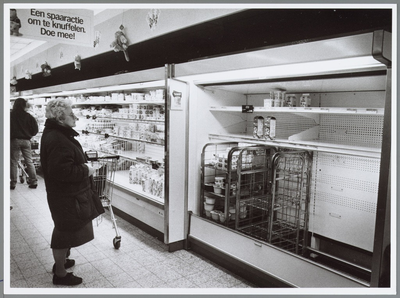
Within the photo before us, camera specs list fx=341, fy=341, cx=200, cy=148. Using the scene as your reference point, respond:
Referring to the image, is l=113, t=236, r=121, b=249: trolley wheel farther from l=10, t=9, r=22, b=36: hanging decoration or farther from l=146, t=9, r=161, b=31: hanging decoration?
l=146, t=9, r=161, b=31: hanging decoration

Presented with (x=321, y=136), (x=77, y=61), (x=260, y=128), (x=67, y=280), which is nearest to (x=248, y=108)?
(x=260, y=128)

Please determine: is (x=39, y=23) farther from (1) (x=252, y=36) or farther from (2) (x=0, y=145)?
(1) (x=252, y=36)

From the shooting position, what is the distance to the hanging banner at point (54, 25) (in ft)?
12.0

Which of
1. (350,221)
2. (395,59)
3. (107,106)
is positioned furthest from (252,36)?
(107,106)

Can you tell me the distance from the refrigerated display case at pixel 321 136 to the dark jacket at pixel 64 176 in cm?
135

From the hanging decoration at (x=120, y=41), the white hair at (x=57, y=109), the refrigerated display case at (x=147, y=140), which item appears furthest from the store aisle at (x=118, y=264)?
the hanging decoration at (x=120, y=41)

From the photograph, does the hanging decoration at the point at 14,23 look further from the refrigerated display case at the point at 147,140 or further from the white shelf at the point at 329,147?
the white shelf at the point at 329,147

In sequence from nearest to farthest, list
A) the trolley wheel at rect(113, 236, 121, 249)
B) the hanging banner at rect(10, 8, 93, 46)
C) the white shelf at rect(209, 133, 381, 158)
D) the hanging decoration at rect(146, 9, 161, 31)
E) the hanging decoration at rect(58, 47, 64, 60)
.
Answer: the white shelf at rect(209, 133, 381, 158) < the hanging banner at rect(10, 8, 93, 46) < the trolley wheel at rect(113, 236, 121, 249) < the hanging decoration at rect(146, 9, 161, 31) < the hanging decoration at rect(58, 47, 64, 60)

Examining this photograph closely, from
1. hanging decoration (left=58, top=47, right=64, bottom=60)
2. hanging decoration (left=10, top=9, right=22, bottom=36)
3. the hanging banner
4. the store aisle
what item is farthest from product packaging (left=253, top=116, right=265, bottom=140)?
hanging decoration (left=58, top=47, right=64, bottom=60)

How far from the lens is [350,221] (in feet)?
11.7

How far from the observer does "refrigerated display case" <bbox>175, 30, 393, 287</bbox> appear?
248 cm

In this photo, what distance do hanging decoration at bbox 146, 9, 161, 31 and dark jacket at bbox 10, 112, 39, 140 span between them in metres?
3.57

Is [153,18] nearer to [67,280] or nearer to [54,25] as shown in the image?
[54,25]

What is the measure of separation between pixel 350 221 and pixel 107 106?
480 centimetres
